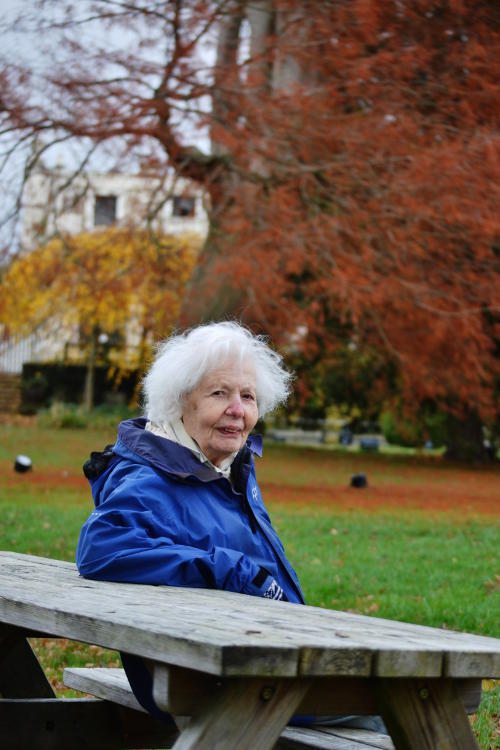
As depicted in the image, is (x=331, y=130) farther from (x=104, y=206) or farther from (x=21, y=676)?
(x=21, y=676)

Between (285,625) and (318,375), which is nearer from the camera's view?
(285,625)

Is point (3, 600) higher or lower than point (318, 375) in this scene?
higher

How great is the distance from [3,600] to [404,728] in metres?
1.14

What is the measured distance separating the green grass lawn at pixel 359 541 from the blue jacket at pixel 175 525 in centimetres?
158

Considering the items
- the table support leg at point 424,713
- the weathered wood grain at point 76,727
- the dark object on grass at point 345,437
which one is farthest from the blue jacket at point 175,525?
the dark object on grass at point 345,437

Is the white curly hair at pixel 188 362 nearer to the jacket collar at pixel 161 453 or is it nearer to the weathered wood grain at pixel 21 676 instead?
the jacket collar at pixel 161 453

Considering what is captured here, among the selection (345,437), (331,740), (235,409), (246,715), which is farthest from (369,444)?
(246,715)

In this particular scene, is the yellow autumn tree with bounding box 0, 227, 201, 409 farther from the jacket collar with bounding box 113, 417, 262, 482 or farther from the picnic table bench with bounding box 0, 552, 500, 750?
the picnic table bench with bounding box 0, 552, 500, 750

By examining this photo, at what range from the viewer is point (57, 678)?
5.46m

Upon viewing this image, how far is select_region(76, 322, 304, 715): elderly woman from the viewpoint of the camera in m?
3.12

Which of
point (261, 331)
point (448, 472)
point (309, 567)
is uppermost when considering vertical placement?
point (261, 331)

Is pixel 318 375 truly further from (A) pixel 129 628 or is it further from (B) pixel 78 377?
(A) pixel 129 628

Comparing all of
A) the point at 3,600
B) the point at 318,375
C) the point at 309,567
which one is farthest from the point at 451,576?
the point at 318,375

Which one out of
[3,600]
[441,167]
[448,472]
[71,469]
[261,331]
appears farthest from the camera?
[448,472]
